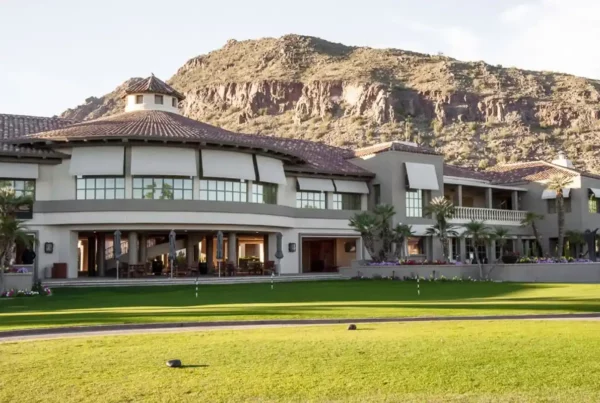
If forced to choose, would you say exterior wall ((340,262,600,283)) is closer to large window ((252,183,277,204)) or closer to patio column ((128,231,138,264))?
large window ((252,183,277,204))

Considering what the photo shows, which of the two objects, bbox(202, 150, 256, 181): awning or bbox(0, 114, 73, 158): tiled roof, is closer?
bbox(0, 114, 73, 158): tiled roof

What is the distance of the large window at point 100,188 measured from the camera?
41219mm

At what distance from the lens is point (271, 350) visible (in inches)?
494

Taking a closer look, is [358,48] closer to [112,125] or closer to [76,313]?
[112,125]

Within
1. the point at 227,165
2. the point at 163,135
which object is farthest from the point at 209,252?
the point at 163,135

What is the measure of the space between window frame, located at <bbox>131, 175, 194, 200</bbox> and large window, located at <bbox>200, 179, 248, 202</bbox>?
811 millimetres

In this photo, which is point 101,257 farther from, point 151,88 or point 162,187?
point 151,88

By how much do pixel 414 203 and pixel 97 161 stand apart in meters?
22.4

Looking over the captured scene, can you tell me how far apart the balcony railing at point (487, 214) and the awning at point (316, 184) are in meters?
9.49

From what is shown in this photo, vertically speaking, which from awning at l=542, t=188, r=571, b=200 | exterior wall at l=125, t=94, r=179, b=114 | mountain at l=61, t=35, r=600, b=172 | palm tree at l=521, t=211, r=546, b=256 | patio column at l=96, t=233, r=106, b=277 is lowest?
patio column at l=96, t=233, r=106, b=277

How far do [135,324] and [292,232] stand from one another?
31246mm

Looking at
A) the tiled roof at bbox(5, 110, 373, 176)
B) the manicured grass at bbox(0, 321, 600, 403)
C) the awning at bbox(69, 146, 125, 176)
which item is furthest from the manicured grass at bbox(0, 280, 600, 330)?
the tiled roof at bbox(5, 110, 373, 176)

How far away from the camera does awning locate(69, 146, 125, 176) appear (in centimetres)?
4019

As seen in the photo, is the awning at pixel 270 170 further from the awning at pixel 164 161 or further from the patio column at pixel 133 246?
the patio column at pixel 133 246
